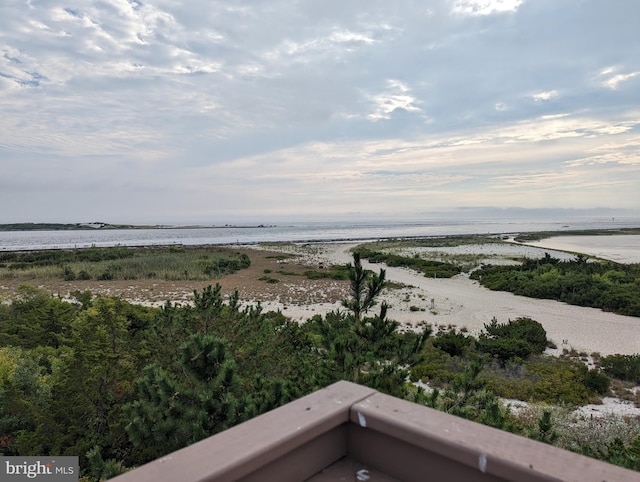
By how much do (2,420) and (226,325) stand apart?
9.57 ft

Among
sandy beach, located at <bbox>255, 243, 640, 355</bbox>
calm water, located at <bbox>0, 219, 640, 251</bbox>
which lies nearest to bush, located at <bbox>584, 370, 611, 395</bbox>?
sandy beach, located at <bbox>255, 243, 640, 355</bbox>

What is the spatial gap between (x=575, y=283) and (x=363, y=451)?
22723mm

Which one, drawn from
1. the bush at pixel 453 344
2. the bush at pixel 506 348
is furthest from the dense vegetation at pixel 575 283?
the bush at pixel 453 344

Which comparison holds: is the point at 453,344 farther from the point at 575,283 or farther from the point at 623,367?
the point at 575,283

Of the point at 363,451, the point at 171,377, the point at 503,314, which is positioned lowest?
the point at 503,314

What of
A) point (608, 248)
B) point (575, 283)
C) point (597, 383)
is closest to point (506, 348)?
point (597, 383)

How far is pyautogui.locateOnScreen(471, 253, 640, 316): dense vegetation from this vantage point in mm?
17578

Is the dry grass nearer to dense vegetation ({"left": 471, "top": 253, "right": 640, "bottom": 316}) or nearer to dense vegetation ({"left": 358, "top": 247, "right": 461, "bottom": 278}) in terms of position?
dense vegetation ({"left": 358, "top": 247, "right": 461, "bottom": 278})

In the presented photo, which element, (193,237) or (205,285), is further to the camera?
(193,237)

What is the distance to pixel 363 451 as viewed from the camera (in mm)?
1799

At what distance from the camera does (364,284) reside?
16.5ft

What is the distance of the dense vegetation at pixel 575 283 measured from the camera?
1758 centimetres

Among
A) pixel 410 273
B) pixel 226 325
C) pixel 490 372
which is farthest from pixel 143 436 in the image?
pixel 410 273

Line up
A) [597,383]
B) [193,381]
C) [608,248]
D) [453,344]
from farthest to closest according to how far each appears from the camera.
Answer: [608,248]
[453,344]
[597,383]
[193,381]
